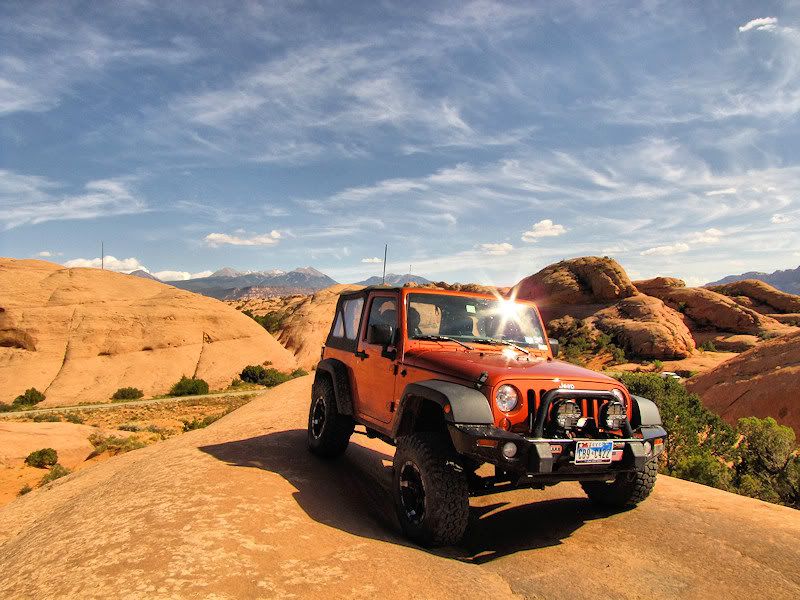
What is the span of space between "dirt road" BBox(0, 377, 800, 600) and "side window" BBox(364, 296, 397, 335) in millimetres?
1921

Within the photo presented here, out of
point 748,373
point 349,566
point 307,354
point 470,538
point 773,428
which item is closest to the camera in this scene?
point 349,566

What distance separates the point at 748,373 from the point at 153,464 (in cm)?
2221

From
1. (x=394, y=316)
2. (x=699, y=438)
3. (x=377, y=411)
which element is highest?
(x=394, y=316)

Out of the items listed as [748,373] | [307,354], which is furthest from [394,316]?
[307,354]

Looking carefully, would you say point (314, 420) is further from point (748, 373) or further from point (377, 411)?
point (748, 373)

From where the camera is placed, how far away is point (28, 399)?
2852 centimetres

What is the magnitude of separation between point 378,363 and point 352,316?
1313 mm

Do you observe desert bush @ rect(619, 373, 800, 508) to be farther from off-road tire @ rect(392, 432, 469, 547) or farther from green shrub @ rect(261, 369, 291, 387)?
green shrub @ rect(261, 369, 291, 387)

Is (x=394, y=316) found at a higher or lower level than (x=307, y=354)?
higher

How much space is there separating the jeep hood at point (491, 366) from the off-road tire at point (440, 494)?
637mm

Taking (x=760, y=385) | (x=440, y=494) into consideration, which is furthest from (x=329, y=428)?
(x=760, y=385)

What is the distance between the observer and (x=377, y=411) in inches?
222

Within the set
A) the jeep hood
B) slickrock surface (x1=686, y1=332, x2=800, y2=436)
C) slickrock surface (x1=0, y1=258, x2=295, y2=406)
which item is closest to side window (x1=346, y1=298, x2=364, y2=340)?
the jeep hood

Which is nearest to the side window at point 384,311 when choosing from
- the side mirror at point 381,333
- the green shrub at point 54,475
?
the side mirror at point 381,333
